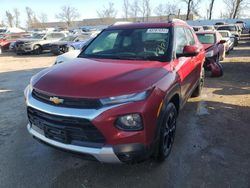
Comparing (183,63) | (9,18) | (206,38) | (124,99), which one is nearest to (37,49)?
(206,38)

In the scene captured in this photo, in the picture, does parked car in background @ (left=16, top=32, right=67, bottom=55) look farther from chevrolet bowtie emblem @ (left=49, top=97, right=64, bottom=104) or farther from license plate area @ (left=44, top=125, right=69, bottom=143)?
chevrolet bowtie emblem @ (left=49, top=97, right=64, bottom=104)

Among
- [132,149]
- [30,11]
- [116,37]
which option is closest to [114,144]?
[132,149]

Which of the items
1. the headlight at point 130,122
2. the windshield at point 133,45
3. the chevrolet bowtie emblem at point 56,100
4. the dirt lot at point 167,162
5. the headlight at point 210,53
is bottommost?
the dirt lot at point 167,162

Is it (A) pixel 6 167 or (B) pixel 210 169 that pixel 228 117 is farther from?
(A) pixel 6 167

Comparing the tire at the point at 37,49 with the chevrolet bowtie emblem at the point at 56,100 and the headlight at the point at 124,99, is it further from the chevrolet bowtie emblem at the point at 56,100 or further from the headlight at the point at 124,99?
the headlight at the point at 124,99

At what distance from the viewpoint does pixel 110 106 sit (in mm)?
2830

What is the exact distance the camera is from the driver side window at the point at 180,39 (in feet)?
14.1

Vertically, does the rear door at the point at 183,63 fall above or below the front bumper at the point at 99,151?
above

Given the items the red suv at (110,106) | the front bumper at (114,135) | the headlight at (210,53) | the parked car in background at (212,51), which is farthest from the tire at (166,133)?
the headlight at (210,53)

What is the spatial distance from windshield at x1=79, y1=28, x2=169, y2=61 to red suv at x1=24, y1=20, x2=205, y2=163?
0.25 ft

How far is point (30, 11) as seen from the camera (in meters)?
90.6

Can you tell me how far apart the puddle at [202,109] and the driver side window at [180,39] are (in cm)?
163

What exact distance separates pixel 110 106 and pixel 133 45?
1798 millimetres

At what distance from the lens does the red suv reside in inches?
112
